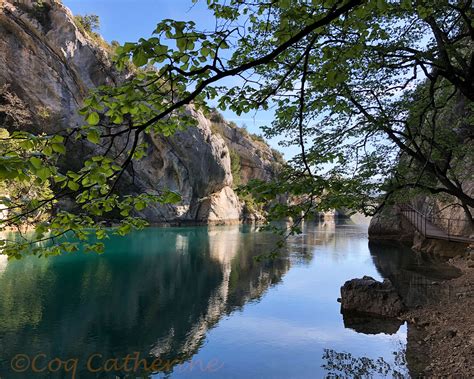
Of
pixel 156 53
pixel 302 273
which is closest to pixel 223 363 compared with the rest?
pixel 156 53

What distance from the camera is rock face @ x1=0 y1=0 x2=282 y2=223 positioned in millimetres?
38344

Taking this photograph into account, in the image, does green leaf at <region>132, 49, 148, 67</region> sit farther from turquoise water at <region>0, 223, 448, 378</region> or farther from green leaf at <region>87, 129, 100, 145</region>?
turquoise water at <region>0, 223, 448, 378</region>

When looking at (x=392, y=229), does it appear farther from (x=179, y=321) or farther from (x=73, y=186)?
(x=73, y=186)

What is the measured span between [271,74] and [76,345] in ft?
29.6

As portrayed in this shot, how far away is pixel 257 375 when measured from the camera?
8586 mm

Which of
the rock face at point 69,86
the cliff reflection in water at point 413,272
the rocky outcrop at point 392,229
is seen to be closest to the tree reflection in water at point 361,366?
the cliff reflection in water at point 413,272

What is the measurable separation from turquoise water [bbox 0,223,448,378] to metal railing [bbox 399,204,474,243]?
3.67 meters

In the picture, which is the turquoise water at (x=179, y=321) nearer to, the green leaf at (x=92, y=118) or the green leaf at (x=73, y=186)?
the green leaf at (x=73, y=186)

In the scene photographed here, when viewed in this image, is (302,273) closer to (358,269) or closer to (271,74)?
(358,269)

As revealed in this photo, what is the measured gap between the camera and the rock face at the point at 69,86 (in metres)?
38.3

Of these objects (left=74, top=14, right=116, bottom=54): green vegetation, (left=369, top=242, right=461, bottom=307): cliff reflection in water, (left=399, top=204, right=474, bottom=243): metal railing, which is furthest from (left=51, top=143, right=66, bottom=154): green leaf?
(left=74, top=14, right=116, bottom=54): green vegetation

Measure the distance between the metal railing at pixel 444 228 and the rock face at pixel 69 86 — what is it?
21381 millimetres

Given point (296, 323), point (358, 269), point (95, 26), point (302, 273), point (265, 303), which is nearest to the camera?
point (296, 323)
